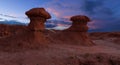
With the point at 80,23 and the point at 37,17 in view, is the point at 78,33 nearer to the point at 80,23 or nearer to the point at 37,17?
the point at 80,23

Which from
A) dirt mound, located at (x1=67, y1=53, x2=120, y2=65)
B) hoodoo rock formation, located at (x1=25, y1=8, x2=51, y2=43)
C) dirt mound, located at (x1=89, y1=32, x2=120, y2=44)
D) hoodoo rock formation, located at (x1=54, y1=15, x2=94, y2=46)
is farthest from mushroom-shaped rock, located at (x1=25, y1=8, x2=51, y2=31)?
dirt mound, located at (x1=89, y1=32, x2=120, y2=44)

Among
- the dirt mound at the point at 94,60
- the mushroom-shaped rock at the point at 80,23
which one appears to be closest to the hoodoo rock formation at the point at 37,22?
the dirt mound at the point at 94,60

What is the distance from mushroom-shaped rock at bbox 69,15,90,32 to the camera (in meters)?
27.6

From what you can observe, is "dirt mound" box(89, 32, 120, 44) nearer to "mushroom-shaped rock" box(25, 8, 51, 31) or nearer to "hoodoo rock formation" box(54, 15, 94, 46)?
"hoodoo rock formation" box(54, 15, 94, 46)

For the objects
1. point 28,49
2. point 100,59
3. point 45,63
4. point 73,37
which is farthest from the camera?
point 73,37

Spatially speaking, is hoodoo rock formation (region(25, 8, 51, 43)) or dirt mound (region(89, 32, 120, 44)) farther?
dirt mound (region(89, 32, 120, 44))

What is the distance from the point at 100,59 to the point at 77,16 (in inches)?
531

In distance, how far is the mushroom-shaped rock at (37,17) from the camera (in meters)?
21.1

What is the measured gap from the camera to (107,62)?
1488 centimetres

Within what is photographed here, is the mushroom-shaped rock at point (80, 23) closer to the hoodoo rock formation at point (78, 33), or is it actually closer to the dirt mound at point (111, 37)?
the hoodoo rock formation at point (78, 33)

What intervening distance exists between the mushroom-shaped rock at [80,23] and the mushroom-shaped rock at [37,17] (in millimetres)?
6688

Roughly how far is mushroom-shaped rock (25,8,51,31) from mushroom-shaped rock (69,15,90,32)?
6688 millimetres

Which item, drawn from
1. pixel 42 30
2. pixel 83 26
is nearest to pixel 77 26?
pixel 83 26

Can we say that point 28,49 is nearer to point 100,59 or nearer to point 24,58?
point 24,58
